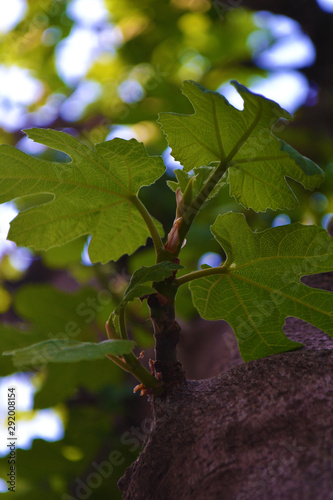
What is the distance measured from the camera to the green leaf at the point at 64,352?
2.10ft

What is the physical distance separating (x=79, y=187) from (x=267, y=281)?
0.38 m

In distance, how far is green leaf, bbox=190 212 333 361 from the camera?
0.84 meters

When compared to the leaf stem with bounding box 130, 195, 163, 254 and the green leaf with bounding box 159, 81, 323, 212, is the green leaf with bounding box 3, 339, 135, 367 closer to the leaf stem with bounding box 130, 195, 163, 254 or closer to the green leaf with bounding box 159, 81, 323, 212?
the leaf stem with bounding box 130, 195, 163, 254

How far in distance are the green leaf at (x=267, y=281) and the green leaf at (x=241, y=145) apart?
0.33 ft

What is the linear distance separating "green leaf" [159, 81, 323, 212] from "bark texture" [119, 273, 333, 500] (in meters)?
0.29

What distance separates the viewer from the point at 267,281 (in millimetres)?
862

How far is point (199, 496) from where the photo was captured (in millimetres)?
672

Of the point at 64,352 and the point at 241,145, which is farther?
the point at 241,145

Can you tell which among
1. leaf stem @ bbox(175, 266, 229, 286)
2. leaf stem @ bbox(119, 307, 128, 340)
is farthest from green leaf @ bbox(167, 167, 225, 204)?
leaf stem @ bbox(119, 307, 128, 340)

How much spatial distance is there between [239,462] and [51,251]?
1.56 meters

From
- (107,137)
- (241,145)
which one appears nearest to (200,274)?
(241,145)

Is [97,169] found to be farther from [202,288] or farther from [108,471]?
[108,471]

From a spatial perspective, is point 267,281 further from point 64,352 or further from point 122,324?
point 64,352

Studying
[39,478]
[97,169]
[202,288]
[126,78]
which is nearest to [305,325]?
[202,288]
